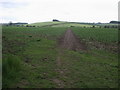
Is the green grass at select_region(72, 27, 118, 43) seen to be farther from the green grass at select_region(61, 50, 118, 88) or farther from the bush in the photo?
the bush

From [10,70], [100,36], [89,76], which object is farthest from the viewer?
[100,36]

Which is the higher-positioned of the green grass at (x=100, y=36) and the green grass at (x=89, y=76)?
the green grass at (x=100, y=36)

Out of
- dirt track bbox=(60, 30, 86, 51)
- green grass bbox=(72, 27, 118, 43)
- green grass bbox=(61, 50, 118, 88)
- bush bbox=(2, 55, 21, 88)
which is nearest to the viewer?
bush bbox=(2, 55, 21, 88)

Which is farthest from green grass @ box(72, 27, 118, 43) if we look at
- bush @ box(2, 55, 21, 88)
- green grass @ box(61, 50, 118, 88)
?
bush @ box(2, 55, 21, 88)

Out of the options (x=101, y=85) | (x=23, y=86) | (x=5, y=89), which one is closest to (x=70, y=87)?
(x=101, y=85)

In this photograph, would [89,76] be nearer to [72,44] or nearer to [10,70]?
[10,70]

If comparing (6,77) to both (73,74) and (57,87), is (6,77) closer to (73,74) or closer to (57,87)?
(57,87)

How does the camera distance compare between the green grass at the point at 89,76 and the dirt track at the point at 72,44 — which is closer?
the green grass at the point at 89,76

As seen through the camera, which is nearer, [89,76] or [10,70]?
[10,70]

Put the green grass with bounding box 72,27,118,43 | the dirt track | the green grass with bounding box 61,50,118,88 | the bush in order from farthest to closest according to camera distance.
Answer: the green grass with bounding box 72,27,118,43
the dirt track
the green grass with bounding box 61,50,118,88
the bush

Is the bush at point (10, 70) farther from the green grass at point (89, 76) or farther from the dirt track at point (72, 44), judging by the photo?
the dirt track at point (72, 44)

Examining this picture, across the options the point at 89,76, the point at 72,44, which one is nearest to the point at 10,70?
the point at 89,76

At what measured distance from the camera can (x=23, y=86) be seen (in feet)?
30.5

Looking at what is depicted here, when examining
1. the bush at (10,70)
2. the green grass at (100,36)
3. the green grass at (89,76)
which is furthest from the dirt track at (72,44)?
the bush at (10,70)
